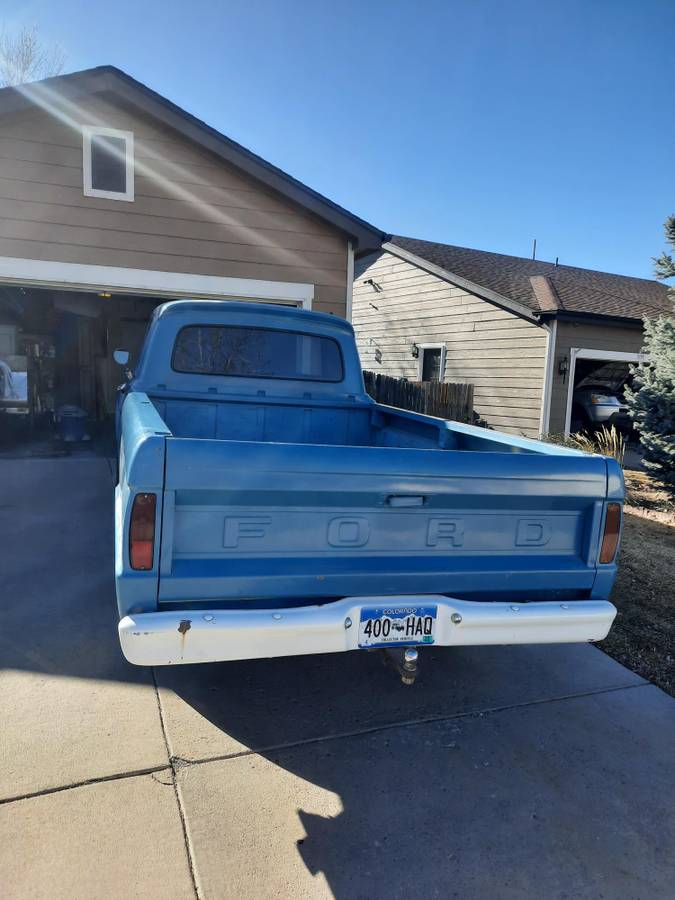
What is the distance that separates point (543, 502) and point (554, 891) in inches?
56.8

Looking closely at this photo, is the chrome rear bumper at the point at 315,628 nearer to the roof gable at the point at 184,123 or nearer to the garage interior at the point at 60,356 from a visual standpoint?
the roof gable at the point at 184,123

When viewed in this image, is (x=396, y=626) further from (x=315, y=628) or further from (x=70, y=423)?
(x=70, y=423)

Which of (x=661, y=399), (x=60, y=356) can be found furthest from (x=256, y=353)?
(x=60, y=356)

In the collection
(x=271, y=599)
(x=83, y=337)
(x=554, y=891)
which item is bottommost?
(x=554, y=891)

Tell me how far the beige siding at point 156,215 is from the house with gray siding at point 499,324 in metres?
3.10

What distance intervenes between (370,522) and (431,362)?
12.3m

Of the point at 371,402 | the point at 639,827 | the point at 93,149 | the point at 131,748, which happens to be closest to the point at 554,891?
the point at 639,827

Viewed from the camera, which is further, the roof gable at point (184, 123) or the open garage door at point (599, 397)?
the open garage door at point (599, 397)

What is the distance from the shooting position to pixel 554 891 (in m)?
2.01

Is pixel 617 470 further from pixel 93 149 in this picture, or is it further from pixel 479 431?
pixel 93 149

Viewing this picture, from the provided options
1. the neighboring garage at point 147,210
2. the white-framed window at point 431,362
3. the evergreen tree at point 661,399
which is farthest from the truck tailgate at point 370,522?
the white-framed window at point 431,362

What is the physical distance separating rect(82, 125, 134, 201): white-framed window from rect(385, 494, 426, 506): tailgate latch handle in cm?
661

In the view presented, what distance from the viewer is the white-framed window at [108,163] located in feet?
23.2

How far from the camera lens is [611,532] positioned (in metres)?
2.62
